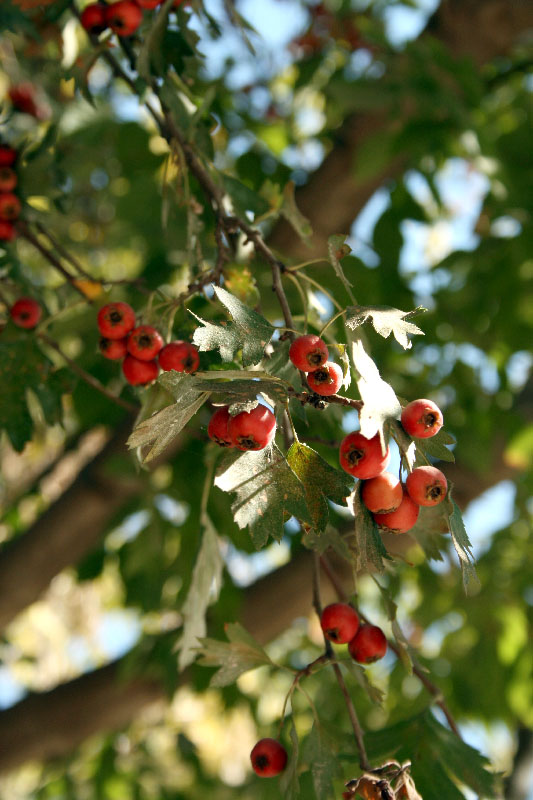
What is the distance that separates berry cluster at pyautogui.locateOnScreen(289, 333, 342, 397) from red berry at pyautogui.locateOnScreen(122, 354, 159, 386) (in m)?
0.35

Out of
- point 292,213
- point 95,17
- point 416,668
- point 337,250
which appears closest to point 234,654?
point 416,668

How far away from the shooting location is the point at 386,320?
87cm

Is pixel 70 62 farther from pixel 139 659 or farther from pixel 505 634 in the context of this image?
pixel 505 634

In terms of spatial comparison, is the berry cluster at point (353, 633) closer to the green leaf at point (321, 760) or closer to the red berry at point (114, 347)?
the green leaf at point (321, 760)

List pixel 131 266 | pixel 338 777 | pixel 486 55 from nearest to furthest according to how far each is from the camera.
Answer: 1. pixel 338 777
2. pixel 486 55
3. pixel 131 266

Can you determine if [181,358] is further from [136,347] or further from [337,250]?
[337,250]

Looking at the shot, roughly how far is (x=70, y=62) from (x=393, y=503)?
136 cm

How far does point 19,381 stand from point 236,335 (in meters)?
0.71

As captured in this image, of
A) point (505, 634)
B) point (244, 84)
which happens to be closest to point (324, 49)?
point (244, 84)

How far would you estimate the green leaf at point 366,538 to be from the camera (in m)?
0.82

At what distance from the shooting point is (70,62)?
65.6 inches

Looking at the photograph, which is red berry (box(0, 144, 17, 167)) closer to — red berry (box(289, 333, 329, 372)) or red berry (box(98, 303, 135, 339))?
red berry (box(98, 303, 135, 339))

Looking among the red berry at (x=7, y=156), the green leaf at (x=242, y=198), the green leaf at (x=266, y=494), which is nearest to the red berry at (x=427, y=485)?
the green leaf at (x=266, y=494)

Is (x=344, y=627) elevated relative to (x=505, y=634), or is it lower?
elevated
